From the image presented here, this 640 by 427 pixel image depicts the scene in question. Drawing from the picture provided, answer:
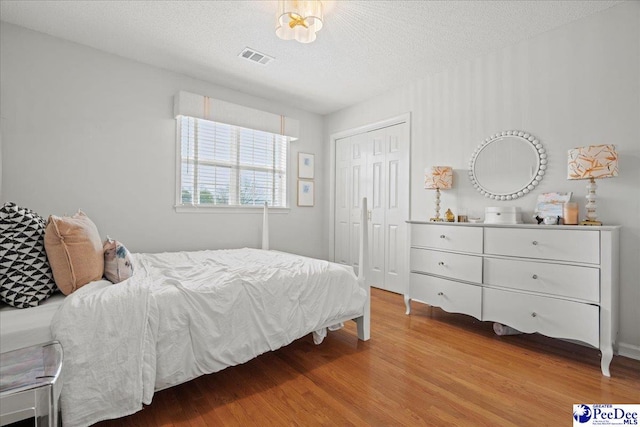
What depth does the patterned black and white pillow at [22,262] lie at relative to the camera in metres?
1.35

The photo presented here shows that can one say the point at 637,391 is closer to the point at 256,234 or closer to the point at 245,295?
the point at 245,295

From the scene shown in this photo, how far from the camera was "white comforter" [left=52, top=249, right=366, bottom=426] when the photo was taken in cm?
132

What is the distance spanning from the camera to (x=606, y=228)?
1.97m

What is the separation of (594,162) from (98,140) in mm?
4024

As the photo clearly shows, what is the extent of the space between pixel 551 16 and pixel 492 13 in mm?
486

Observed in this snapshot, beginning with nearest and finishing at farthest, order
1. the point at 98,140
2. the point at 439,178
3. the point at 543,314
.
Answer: the point at 543,314 < the point at 98,140 < the point at 439,178

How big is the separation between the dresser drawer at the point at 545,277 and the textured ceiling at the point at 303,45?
6.18ft

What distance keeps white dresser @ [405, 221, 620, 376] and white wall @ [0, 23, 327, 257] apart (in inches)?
93.5

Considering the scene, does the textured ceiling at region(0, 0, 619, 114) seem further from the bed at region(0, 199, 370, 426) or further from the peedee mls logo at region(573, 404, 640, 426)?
A: the peedee mls logo at region(573, 404, 640, 426)

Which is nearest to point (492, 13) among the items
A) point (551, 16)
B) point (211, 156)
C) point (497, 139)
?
point (551, 16)

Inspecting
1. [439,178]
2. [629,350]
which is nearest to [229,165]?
[439,178]

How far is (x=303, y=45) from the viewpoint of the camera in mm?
2787

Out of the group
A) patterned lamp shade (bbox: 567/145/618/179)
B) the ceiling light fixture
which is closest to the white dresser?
patterned lamp shade (bbox: 567/145/618/179)

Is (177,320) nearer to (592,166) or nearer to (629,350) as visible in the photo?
(592,166)
